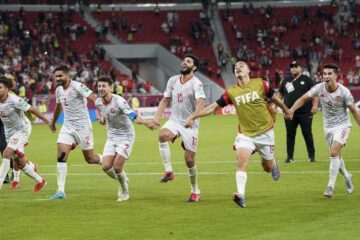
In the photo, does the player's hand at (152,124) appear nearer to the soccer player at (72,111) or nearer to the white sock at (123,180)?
the white sock at (123,180)

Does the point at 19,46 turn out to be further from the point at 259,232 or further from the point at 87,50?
the point at 259,232

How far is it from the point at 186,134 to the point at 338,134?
263 cm

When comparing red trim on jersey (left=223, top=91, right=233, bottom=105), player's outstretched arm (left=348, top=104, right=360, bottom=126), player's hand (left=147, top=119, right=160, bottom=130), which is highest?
red trim on jersey (left=223, top=91, right=233, bottom=105)

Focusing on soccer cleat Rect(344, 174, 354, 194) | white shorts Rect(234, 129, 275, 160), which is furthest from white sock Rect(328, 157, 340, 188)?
white shorts Rect(234, 129, 275, 160)

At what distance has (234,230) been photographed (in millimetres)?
11750

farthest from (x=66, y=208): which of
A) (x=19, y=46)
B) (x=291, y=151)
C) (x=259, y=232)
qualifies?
(x=19, y=46)

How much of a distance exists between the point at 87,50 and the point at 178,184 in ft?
133

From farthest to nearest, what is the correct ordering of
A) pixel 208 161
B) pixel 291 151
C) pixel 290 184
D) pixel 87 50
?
pixel 87 50 → pixel 208 161 → pixel 291 151 → pixel 290 184

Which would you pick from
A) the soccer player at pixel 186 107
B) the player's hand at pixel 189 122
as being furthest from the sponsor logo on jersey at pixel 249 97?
the soccer player at pixel 186 107

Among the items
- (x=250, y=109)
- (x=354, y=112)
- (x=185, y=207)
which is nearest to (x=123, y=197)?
(x=185, y=207)

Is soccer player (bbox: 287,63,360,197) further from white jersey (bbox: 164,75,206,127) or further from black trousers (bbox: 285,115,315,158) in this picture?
black trousers (bbox: 285,115,315,158)

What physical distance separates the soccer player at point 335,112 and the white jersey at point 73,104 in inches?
155

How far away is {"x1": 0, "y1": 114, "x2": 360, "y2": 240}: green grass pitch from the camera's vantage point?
38.5 ft

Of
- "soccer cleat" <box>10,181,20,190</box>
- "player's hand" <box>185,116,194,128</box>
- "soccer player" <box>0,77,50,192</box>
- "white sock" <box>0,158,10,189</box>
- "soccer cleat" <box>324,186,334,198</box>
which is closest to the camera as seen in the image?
"player's hand" <box>185,116,194,128</box>
